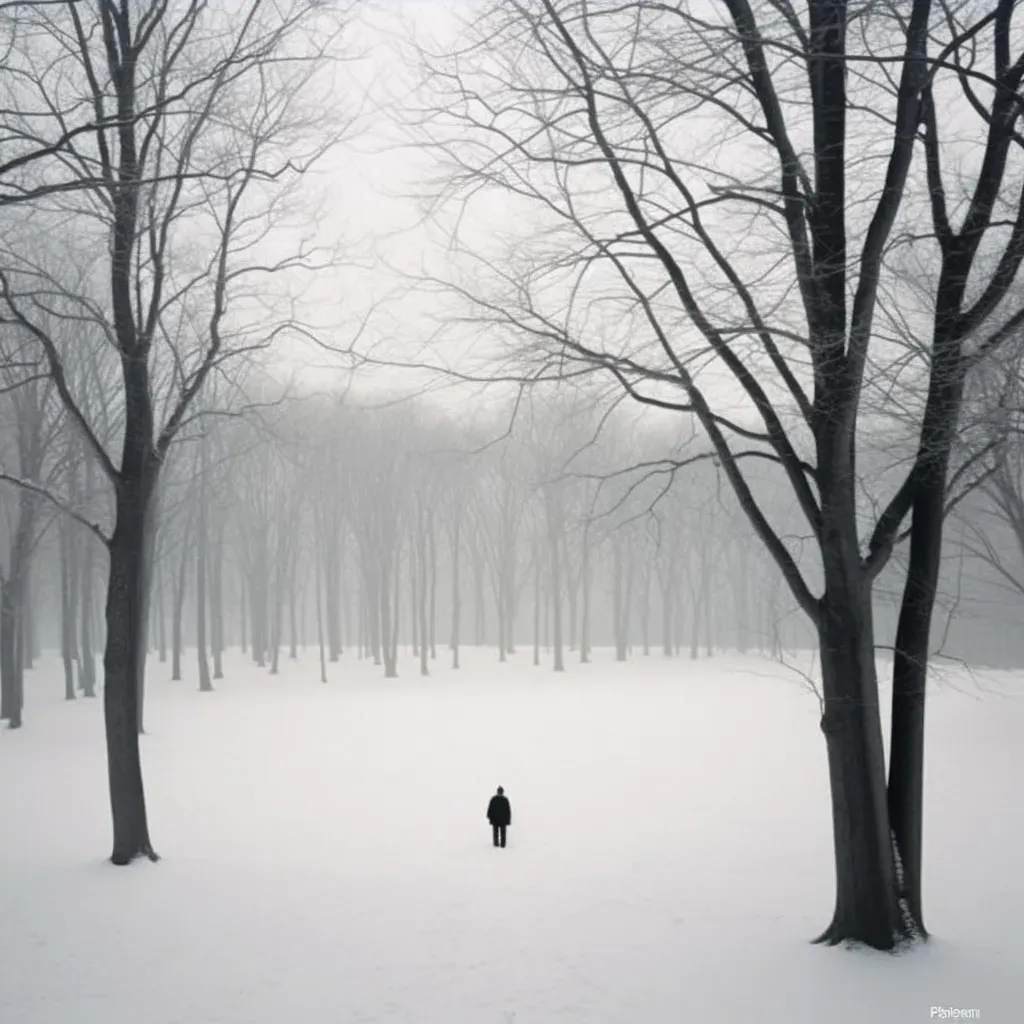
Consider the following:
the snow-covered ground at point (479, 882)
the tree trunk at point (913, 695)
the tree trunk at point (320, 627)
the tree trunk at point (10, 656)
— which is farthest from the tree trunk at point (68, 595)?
the tree trunk at point (913, 695)

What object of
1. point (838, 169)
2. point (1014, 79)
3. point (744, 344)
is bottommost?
point (744, 344)

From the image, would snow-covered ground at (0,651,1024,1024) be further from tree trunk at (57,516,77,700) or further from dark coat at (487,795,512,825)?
tree trunk at (57,516,77,700)

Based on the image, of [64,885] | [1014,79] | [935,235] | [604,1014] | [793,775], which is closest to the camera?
[604,1014]

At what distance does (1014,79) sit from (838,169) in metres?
1.30

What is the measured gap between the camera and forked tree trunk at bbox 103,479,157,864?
9.12 m

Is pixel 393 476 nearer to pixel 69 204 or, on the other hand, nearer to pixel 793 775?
pixel 793 775

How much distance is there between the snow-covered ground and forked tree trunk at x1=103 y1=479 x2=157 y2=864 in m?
0.41

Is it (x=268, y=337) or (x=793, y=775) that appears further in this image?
(x=793, y=775)

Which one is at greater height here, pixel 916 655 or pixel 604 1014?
pixel 916 655

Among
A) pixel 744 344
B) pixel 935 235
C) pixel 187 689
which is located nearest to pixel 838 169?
pixel 935 235

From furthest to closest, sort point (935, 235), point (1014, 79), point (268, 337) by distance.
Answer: point (268, 337) → point (935, 235) → point (1014, 79)

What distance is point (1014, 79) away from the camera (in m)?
6.30

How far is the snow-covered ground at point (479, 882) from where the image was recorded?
5965 mm

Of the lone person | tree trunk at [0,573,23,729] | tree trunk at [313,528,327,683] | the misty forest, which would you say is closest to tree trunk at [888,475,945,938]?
the misty forest
